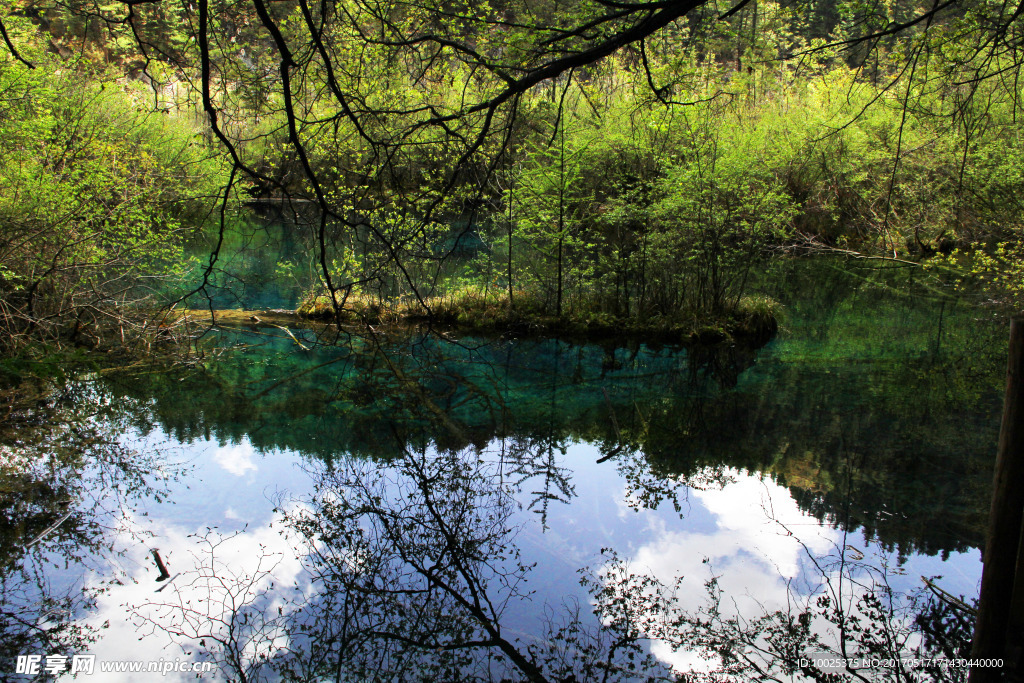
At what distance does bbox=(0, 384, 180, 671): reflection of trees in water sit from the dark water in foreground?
25mm

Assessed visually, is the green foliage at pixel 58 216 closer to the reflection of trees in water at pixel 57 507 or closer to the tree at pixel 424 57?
the reflection of trees in water at pixel 57 507

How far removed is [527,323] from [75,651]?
911cm

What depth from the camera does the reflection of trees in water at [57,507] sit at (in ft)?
12.9

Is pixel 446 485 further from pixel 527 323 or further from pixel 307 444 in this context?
pixel 527 323

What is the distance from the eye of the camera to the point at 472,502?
5777 millimetres

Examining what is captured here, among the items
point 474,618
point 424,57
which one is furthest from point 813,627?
point 424,57

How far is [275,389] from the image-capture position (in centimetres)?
877

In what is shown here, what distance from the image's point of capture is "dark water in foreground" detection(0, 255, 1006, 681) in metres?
4.05

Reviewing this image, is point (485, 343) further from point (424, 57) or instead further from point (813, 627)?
point (813, 627)

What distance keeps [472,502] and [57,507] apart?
3.34 metres

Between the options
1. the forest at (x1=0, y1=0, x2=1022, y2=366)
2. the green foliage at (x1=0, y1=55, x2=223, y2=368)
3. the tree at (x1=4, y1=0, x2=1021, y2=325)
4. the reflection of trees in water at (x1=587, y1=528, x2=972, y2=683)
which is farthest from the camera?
the green foliage at (x1=0, y1=55, x2=223, y2=368)

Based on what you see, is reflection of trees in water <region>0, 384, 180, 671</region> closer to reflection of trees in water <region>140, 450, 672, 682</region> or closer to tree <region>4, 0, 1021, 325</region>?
reflection of trees in water <region>140, 450, 672, 682</region>

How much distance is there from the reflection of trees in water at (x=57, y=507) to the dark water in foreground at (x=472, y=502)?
3 centimetres

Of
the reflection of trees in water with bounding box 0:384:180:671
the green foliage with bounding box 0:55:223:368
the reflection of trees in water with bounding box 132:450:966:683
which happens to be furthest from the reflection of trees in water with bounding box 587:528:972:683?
the green foliage with bounding box 0:55:223:368
